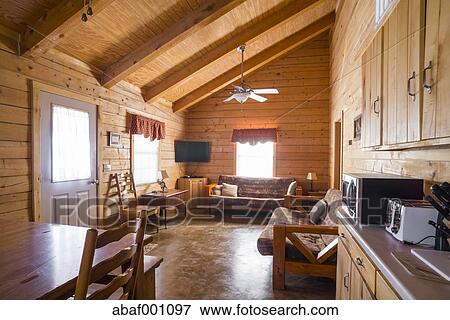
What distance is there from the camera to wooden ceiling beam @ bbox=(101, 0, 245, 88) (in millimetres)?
3240

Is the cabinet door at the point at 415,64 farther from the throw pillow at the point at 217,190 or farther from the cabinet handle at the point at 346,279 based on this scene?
the throw pillow at the point at 217,190

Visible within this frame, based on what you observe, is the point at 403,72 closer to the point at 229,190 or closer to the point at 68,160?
the point at 68,160

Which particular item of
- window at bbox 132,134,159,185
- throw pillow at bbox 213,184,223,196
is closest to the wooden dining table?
window at bbox 132,134,159,185

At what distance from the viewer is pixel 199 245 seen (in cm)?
376

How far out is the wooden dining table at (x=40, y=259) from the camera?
3.18ft

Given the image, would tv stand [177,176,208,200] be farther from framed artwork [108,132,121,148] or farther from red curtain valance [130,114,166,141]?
framed artwork [108,132,121,148]

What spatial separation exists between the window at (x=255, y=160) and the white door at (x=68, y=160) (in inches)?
142

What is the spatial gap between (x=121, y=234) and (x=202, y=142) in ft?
17.7

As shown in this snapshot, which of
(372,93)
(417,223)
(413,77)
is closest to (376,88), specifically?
(372,93)

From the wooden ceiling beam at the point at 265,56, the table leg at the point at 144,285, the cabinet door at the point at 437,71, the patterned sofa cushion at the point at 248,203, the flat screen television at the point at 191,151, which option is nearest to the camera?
the cabinet door at the point at 437,71

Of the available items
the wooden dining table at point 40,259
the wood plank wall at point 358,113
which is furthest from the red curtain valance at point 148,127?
the wood plank wall at point 358,113

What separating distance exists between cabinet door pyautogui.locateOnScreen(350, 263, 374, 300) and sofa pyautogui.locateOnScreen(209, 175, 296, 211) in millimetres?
3945
